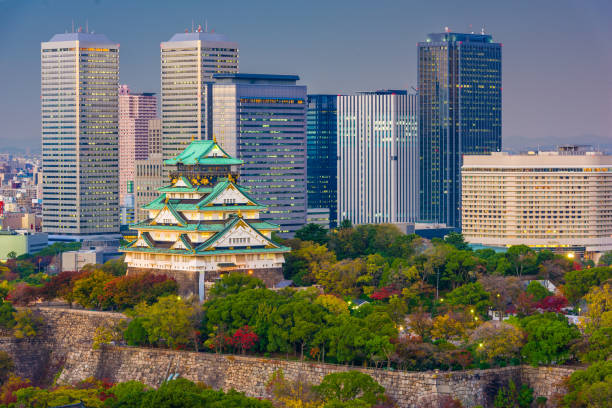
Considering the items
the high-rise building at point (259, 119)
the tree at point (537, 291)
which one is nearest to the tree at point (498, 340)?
the tree at point (537, 291)

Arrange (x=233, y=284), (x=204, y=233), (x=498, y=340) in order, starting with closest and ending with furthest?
Result: (x=498, y=340) < (x=233, y=284) < (x=204, y=233)

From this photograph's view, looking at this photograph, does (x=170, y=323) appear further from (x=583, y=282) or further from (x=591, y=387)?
(x=583, y=282)

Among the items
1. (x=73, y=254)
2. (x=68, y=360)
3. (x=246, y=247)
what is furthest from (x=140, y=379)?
(x=73, y=254)

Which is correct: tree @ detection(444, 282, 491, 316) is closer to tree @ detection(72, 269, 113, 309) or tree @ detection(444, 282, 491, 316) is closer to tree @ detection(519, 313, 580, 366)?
tree @ detection(519, 313, 580, 366)

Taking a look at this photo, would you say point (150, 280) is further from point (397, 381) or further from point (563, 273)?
point (563, 273)

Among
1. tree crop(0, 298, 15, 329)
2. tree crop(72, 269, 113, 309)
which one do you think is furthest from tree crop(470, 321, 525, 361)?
tree crop(0, 298, 15, 329)

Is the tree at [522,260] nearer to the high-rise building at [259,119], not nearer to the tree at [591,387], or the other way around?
the tree at [591,387]

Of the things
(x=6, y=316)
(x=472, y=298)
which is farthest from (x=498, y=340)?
(x=6, y=316)
